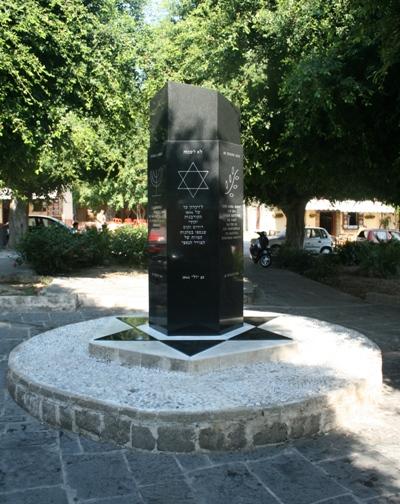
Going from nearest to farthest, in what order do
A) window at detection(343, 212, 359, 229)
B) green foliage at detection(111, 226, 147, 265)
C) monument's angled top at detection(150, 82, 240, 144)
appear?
monument's angled top at detection(150, 82, 240, 144) < green foliage at detection(111, 226, 147, 265) < window at detection(343, 212, 359, 229)

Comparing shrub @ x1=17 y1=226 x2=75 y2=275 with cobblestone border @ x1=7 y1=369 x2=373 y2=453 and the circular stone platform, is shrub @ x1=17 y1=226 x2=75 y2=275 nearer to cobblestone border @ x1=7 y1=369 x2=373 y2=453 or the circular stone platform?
the circular stone platform

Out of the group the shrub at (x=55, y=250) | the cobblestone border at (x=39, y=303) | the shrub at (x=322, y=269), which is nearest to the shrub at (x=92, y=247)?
the shrub at (x=55, y=250)

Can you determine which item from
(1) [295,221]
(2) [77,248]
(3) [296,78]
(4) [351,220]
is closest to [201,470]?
(3) [296,78]

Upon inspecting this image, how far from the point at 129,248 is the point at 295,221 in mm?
7678

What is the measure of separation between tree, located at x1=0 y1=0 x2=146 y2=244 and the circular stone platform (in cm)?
511

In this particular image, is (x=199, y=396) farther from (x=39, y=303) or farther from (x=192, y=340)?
(x=39, y=303)

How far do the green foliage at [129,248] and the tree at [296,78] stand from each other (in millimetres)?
4387

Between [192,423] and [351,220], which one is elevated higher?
[351,220]

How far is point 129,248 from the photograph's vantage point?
1586 cm

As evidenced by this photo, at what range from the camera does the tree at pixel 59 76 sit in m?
8.52

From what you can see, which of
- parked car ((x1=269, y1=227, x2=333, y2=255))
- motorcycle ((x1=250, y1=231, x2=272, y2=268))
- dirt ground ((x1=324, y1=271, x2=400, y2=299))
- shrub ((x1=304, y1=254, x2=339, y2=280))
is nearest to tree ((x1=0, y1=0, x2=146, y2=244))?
dirt ground ((x1=324, y1=271, x2=400, y2=299))

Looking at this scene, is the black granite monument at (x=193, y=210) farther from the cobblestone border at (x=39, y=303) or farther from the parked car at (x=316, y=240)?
the parked car at (x=316, y=240)

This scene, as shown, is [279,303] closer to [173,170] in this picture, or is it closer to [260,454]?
[173,170]

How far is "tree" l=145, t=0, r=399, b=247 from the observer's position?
8.29 metres
